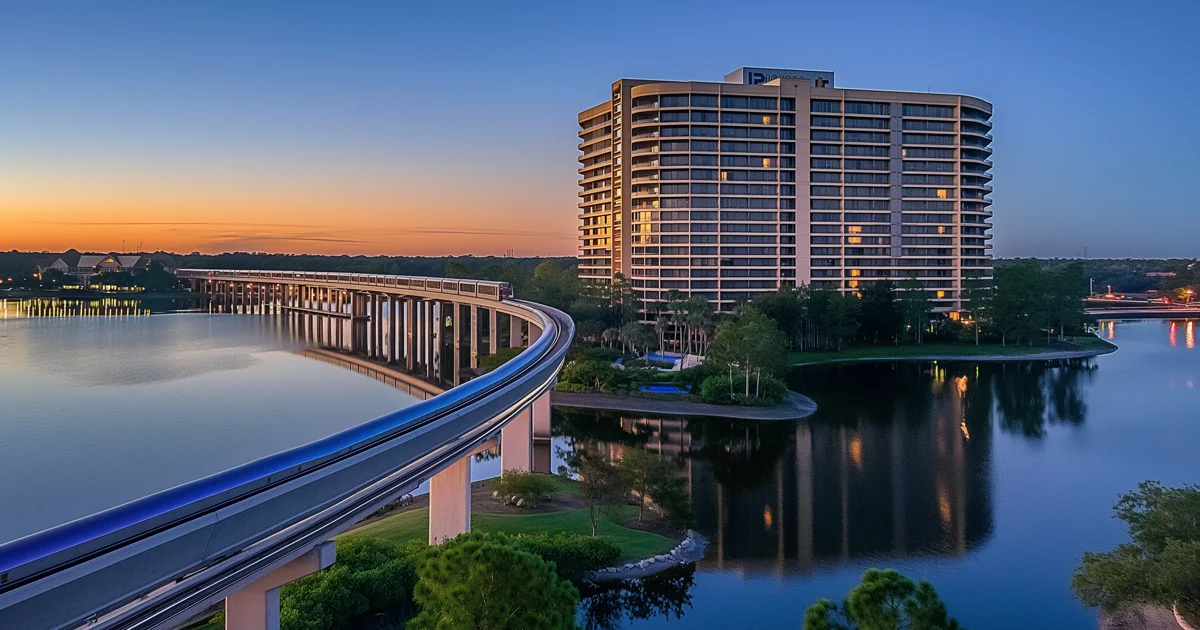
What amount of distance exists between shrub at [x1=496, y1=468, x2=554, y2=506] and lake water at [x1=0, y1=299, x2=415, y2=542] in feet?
28.5

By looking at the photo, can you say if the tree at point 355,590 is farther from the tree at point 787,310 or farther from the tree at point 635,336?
the tree at point 787,310

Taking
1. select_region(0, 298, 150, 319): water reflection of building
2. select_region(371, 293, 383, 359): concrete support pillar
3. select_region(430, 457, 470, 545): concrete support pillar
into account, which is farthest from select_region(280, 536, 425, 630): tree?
select_region(0, 298, 150, 319): water reflection of building

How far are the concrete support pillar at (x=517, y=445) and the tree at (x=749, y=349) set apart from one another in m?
21.5

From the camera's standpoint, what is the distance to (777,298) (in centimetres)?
7700

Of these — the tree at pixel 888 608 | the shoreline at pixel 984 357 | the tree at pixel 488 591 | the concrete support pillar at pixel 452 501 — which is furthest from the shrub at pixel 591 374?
the tree at pixel 888 608

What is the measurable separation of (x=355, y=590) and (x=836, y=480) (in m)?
21.5

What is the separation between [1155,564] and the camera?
694 inches

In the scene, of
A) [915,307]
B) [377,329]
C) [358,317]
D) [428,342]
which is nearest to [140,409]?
[428,342]

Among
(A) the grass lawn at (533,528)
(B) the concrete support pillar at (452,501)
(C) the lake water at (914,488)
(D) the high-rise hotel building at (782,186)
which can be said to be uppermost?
(D) the high-rise hotel building at (782,186)

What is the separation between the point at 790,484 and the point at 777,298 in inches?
1798

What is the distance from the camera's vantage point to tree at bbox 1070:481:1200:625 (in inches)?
664

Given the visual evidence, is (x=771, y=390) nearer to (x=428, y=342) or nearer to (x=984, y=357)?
(x=428, y=342)

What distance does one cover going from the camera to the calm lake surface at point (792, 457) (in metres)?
22.4

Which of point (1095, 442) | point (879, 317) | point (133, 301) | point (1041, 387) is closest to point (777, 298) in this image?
point (879, 317)
